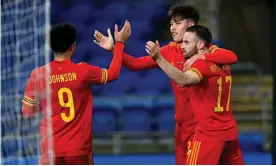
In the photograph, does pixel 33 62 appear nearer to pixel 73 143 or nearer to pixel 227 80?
pixel 73 143

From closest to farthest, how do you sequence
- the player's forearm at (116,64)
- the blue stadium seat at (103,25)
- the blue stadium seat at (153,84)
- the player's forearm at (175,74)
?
1. the player's forearm at (175,74)
2. the player's forearm at (116,64)
3. the blue stadium seat at (153,84)
4. the blue stadium seat at (103,25)

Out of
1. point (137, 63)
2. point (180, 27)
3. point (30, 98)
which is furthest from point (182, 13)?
point (30, 98)

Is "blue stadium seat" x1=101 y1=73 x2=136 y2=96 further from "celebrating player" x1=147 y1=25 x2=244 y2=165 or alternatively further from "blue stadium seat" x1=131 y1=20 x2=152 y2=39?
"celebrating player" x1=147 y1=25 x2=244 y2=165

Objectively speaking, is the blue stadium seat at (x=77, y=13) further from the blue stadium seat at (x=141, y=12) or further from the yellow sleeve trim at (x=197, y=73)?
the yellow sleeve trim at (x=197, y=73)

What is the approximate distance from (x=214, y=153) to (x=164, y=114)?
14.5 feet

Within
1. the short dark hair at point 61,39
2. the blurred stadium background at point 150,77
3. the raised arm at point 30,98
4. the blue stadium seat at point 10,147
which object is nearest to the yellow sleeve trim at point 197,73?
the short dark hair at point 61,39

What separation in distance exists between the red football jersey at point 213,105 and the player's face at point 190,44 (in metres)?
0.15

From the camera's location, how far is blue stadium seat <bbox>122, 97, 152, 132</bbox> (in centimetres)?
927

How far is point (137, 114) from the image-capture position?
930cm

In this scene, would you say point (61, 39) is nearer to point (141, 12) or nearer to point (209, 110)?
point (209, 110)

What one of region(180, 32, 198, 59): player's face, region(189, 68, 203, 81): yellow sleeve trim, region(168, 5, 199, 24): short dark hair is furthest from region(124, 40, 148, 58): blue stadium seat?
region(189, 68, 203, 81): yellow sleeve trim

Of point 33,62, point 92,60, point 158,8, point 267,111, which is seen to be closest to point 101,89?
point 92,60

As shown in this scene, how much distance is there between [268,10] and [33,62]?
5503 millimetres

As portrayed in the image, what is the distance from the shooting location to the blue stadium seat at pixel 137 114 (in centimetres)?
927
